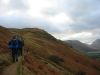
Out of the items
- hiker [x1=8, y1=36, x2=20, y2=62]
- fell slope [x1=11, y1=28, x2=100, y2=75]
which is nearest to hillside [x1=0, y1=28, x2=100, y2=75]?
fell slope [x1=11, y1=28, x2=100, y2=75]

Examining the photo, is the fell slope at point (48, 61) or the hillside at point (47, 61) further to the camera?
the fell slope at point (48, 61)

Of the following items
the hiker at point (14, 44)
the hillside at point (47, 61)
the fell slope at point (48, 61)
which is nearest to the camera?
the hiker at point (14, 44)

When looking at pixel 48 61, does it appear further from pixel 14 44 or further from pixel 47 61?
pixel 14 44

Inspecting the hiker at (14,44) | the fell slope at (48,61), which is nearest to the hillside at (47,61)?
the fell slope at (48,61)

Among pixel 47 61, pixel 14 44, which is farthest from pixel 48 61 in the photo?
pixel 14 44

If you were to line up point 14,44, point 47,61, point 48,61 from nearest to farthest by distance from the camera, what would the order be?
point 14,44 < point 47,61 < point 48,61

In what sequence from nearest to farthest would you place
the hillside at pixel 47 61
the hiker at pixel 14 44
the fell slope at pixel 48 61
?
the hiker at pixel 14 44
the hillside at pixel 47 61
the fell slope at pixel 48 61

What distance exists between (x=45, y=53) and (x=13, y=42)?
38370mm

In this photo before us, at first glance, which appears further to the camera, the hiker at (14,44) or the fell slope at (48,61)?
the fell slope at (48,61)

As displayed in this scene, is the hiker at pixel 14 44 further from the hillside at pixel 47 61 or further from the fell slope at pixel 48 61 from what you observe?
the fell slope at pixel 48 61

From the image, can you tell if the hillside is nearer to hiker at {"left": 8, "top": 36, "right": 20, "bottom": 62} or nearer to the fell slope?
the fell slope

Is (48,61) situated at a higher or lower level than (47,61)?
lower

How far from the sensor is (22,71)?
28.7 meters

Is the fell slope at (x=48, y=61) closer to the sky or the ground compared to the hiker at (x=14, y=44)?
closer to the ground
